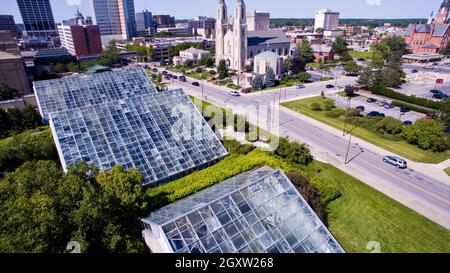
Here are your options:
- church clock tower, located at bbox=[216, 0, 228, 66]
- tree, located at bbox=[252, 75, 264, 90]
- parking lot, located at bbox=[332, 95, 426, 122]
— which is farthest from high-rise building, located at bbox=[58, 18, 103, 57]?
parking lot, located at bbox=[332, 95, 426, 122]

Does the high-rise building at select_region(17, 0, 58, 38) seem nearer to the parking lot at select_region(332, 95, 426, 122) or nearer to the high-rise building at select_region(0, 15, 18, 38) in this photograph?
the high-rise building at select_region(0, 15, 18, 38)

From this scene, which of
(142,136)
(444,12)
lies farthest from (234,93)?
(444,12)

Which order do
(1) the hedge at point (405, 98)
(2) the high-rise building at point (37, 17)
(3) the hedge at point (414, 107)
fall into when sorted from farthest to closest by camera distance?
(2) the high-rise building at point (37, 17) < (1) the hedge at point (405, 98) < (3) the hedge at point (414, 107)

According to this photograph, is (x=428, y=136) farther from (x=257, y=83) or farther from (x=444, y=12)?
(x=444, y=12)

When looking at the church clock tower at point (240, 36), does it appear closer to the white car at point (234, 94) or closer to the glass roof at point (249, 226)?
the white car at point (234, 94)

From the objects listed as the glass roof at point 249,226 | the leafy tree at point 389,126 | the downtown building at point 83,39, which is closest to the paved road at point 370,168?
the leafy tree at point 389,126
